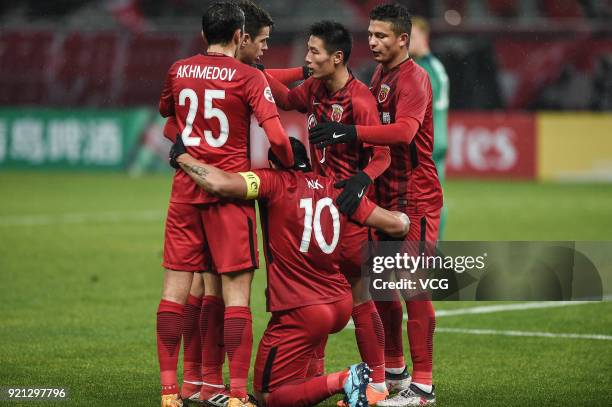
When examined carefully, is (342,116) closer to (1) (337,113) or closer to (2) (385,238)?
(1) (337,113)

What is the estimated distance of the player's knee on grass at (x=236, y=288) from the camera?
587 centimetres

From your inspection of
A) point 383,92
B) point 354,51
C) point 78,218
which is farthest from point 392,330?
point 354,51

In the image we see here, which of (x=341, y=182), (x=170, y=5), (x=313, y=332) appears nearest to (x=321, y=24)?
Answer: (x=341, y=182)

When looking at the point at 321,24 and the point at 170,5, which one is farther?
the point at 170,5

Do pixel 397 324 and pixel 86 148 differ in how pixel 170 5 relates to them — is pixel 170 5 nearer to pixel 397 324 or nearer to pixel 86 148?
pixel 86 148

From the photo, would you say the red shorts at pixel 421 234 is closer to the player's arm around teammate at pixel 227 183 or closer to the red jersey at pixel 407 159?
the red jersey at pixel 407 159

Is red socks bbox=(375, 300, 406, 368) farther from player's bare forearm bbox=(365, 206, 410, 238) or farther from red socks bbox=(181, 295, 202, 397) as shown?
red socks bbox=(181, 295, 202, 397)

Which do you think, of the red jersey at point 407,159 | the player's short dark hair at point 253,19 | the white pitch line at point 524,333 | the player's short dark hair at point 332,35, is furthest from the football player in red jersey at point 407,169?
the white pitch line at point 524,333

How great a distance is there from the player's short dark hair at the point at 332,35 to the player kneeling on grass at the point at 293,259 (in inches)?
30.4

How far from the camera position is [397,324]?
6668 millimetres

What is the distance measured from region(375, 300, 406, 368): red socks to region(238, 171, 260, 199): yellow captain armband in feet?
4.35

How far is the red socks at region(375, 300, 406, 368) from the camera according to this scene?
21.9ft

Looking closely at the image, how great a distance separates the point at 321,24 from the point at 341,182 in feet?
3.10

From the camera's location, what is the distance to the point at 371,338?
6227 mm
